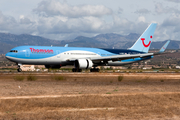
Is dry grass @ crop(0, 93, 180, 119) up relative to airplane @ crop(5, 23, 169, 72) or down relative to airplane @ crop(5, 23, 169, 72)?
down

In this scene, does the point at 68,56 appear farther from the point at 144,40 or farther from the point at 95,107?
the point at 95,107

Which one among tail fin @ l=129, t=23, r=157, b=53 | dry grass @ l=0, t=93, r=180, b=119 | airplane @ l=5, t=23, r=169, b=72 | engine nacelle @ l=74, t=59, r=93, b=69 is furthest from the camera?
tail fin @ l=129, t=23, r=157, b=53

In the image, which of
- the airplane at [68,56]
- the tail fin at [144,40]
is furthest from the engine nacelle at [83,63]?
the tail fin at [144,40]

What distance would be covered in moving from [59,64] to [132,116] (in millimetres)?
37353

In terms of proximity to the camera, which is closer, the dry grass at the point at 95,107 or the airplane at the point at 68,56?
the dry grass at the point at 95,107

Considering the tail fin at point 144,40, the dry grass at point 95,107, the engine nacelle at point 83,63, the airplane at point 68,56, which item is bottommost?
the dry grass at point 95,107

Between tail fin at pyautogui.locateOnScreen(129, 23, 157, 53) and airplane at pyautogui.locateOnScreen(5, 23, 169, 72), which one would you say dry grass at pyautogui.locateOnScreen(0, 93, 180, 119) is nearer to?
airplane at pyautogui.locateOnScreen(5, 23, 169, 72)

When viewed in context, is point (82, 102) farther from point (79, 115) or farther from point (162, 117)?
point (162, 117)

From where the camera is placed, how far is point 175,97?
18484mm

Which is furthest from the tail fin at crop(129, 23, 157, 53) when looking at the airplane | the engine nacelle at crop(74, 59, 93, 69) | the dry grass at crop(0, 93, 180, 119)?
the dry grass at crop(0, 93, 180, 119)

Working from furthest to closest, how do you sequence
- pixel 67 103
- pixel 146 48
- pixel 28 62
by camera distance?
pixel 146 48 < pixel 28 62 < pixel 67 103

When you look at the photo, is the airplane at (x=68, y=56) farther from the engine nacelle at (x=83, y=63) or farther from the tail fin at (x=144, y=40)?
the tail fin at (x=144, y=40)

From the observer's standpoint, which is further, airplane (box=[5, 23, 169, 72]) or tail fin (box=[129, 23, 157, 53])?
tail fin (box=[129, 23, 157, 53])

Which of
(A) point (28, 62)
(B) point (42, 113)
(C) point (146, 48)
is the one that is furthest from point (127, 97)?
(C) point (146, 48)
